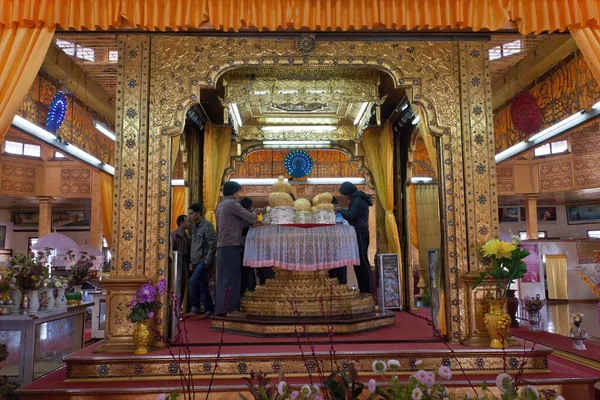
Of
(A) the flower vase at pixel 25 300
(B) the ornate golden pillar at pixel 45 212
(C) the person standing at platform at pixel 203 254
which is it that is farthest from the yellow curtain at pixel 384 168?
(B) the ornate golden pillar at pixel 45 212

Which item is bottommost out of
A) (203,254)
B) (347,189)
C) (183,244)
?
(203,254)

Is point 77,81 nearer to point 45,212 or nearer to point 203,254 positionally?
point 203,254

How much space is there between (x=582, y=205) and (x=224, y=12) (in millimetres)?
18115

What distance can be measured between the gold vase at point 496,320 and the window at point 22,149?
1538cm

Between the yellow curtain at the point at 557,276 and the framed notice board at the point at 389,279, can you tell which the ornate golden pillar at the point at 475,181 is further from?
the yellow curtain at the point at 557,276

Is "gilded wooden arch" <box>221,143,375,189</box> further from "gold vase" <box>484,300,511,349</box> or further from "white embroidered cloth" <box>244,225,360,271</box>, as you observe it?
"gold vase" <box>484,300,511,349</box>

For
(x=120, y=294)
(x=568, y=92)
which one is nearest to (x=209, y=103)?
(x=120, y=294)

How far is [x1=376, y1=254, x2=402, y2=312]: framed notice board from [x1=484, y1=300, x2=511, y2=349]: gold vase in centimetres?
224

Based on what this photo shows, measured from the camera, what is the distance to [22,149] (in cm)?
1531

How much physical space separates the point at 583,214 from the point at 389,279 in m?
14.9

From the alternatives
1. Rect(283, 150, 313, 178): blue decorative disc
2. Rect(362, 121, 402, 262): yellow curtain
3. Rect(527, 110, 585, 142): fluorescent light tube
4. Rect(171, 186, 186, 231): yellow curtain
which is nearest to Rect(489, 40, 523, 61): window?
Rect(527, 110, 585, 142): fluorescent light tube

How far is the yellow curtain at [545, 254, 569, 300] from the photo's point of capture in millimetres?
15109

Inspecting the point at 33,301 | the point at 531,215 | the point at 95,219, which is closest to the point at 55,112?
the point at 33,301

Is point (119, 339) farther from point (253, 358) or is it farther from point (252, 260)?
point (252, 260)
